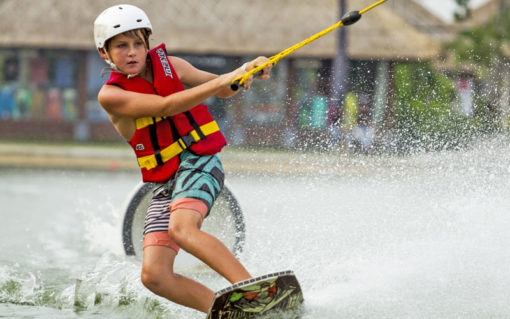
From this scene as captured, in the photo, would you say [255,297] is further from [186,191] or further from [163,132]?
[163,132]

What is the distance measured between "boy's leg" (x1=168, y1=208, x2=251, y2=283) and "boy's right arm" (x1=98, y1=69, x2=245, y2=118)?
50 centimetres

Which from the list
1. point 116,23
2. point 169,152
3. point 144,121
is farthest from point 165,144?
point 116,23

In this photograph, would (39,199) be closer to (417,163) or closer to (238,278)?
(417,163)

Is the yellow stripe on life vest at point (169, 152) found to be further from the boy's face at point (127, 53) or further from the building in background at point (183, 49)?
the building in background at point (183, 49)

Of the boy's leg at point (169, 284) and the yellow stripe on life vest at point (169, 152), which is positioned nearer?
the boy's leg at point (169, 284)

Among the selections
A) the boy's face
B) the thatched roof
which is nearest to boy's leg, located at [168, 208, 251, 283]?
the boy's face

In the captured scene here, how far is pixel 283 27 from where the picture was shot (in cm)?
2509

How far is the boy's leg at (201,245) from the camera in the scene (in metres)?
3.81

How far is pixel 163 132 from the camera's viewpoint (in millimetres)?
4086

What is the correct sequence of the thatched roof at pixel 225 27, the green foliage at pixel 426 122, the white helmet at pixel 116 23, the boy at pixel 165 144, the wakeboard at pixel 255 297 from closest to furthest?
1. the wakeboard at pixel 255 297
2. the boy at pixel 165 144
3. the white helmet at pixel 116 23
4. the green foliage at pixel 426 122
5. the thatched roof at pixel 225 27

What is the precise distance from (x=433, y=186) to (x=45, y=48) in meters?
20.7

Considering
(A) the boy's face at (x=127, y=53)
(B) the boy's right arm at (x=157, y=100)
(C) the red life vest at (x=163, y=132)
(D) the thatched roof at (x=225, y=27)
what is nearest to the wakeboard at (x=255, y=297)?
(C) the red life vest at (x=163, y=132)

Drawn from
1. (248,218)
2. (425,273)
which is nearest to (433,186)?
(425,273)

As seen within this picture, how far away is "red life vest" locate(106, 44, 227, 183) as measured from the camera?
4078 millimetres
